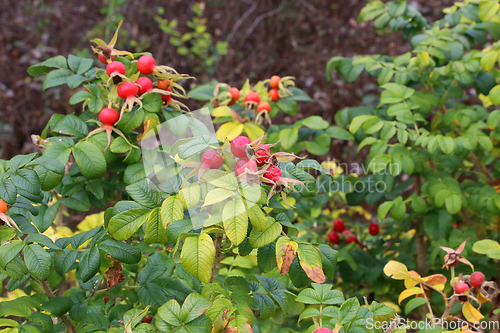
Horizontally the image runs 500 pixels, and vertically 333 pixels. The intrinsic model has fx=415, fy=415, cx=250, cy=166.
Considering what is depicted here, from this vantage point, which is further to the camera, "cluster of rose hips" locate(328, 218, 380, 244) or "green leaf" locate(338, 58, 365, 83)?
"cluster of rose hips" locate(328, 218, 380, 244)

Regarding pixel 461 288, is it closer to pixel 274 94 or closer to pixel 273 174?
pixel 273 174

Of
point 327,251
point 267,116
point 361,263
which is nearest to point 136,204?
point 327,251

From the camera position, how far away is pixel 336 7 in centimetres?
371

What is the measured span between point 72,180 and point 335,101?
2710 millimetres

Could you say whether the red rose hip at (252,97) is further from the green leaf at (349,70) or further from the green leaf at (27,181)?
the green leaf at (27,181)

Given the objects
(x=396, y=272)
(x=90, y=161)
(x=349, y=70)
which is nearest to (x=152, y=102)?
(x=90, y=161)

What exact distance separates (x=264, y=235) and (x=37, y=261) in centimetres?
43

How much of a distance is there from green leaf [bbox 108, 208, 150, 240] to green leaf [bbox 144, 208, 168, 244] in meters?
0.02

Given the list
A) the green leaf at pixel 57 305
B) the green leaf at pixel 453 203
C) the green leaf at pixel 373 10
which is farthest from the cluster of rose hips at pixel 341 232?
the green leaf at pixel 57 305

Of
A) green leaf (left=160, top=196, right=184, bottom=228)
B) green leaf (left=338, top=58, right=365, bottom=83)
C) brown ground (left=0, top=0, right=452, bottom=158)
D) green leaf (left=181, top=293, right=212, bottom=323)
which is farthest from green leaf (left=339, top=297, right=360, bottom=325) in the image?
brown ground (left=0, top=0, right=452, bottom=158)

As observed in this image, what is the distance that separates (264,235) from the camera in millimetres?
753

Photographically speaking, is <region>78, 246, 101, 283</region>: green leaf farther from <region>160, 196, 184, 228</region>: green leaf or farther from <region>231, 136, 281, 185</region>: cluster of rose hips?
<region>231, 136, 281, 185</region>: cluster of rose hips

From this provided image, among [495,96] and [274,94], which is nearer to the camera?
[495,96]

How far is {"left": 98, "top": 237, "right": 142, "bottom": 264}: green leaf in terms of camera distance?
0.83 metres
